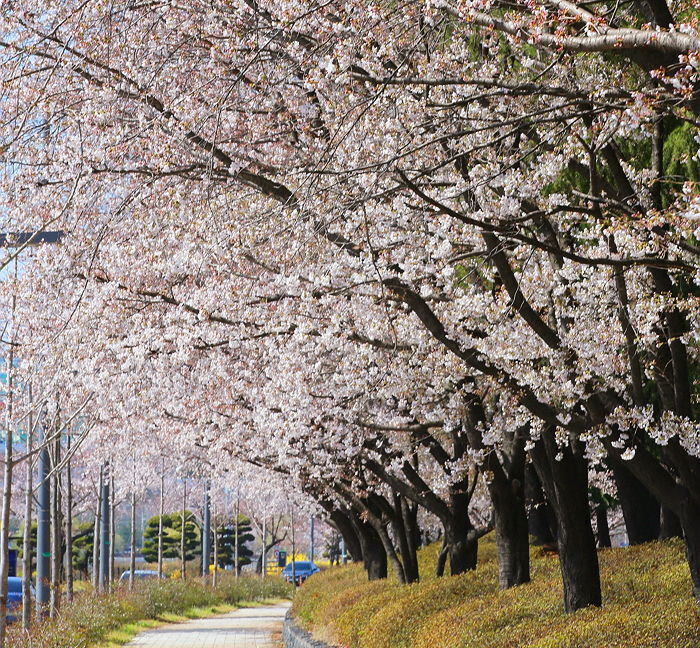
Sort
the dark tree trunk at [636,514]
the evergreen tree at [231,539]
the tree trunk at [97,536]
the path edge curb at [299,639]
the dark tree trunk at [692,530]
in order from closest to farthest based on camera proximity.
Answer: the dark tree trunk at [692,530]
the path edge curb at [299,639]
the dark tree trunk at [636,514]
the tree trunk at [97,536]
the evergreen tree at [231,539]

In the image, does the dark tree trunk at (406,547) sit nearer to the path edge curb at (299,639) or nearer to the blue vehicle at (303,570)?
the path edge curb at (299,639)

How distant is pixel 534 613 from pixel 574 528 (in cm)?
103

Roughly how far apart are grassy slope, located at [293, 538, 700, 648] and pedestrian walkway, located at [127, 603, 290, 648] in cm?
254

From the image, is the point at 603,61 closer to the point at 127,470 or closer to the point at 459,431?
the point at 459,431

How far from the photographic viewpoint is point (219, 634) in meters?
22.4

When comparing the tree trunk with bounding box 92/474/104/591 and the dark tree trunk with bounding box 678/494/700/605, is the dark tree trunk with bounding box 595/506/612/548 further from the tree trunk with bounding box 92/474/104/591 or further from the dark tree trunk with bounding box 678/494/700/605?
the dark tree trunk with bounding box 678/494/700/605

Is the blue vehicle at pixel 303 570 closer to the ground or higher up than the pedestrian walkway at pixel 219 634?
higher up

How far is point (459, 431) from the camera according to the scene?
49.4 ft

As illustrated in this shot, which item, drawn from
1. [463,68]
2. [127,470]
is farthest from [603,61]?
[127,470]

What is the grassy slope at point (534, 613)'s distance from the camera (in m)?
8.35

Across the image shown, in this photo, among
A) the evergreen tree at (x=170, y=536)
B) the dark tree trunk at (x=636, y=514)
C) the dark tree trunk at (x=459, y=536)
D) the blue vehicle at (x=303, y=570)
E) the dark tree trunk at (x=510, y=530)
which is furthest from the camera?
the evergreen tree at (x=170, y=536)

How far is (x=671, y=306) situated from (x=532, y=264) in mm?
2038

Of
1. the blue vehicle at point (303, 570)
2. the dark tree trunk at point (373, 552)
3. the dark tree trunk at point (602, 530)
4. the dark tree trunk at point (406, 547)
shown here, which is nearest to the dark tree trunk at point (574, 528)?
the dark tree trunk at point (406, 547)

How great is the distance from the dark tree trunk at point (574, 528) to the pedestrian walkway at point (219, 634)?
10351 mm
